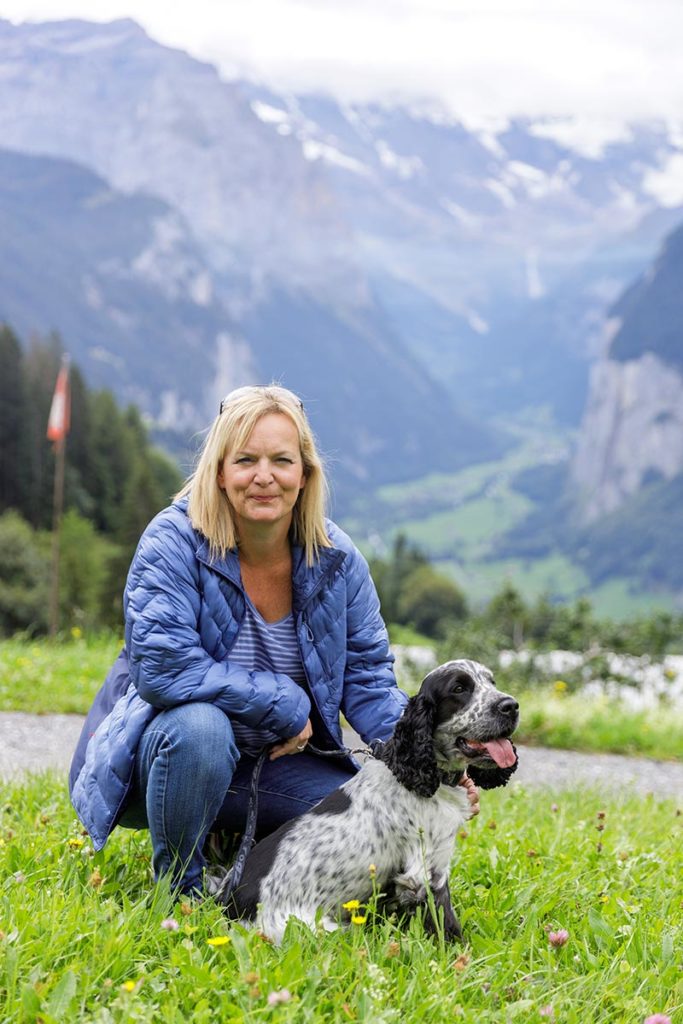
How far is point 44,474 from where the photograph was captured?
72.2 m

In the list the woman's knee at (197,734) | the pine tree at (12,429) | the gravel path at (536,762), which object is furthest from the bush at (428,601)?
the woman's knee at (197,734)

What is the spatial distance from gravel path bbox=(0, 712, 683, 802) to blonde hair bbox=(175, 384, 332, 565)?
9.16 ft

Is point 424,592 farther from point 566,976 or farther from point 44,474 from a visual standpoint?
point 566,976

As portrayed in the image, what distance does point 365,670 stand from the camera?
433cm

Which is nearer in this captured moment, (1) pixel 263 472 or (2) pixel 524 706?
(1) pixel 263 472

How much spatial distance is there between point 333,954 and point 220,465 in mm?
1794

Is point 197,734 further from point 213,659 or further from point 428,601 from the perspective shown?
point 428,601

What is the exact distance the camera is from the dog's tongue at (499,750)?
136 inches

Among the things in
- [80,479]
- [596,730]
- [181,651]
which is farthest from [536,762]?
[80,479]

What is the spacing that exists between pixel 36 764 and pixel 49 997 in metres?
3.84

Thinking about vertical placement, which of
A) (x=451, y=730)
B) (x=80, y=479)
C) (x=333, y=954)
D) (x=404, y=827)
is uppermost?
(x=451, y=730)

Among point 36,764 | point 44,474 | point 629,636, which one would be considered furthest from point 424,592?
point 36,764

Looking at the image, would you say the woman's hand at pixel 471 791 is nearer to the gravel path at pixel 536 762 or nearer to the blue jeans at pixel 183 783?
Answer: the blue jeans at pixel 183 783

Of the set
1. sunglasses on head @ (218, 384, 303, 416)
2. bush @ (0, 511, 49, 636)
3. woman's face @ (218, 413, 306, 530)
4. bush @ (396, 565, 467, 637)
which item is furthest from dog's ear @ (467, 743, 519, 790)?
bush @ (396, 565, 467, 637)
